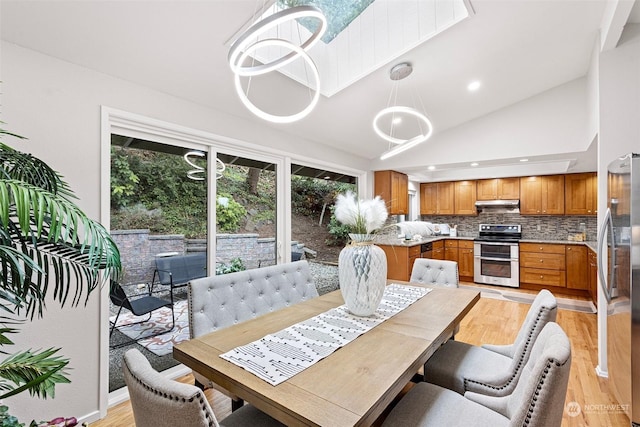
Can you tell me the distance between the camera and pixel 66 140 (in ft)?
5.96

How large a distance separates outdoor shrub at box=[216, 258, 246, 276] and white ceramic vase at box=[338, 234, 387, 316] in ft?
4.78

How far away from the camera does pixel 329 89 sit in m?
2.96

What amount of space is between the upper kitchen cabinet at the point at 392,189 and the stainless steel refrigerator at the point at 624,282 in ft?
9.56

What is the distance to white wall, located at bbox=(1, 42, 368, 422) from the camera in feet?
5.44

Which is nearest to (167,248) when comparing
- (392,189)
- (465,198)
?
(392,189)

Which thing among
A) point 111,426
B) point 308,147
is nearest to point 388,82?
point 308,147

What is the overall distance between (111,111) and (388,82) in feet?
7.86

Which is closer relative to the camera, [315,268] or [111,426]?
[111,426]

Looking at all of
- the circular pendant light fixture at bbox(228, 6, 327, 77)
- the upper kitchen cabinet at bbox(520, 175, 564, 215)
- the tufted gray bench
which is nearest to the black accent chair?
the tufted gray bench

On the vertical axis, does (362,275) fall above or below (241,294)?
above

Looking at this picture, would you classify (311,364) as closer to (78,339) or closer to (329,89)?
(78,339)

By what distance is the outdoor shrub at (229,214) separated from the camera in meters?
2.76

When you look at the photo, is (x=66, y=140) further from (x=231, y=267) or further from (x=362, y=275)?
(x=362, y=275)

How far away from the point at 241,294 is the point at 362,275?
2.73 ft
